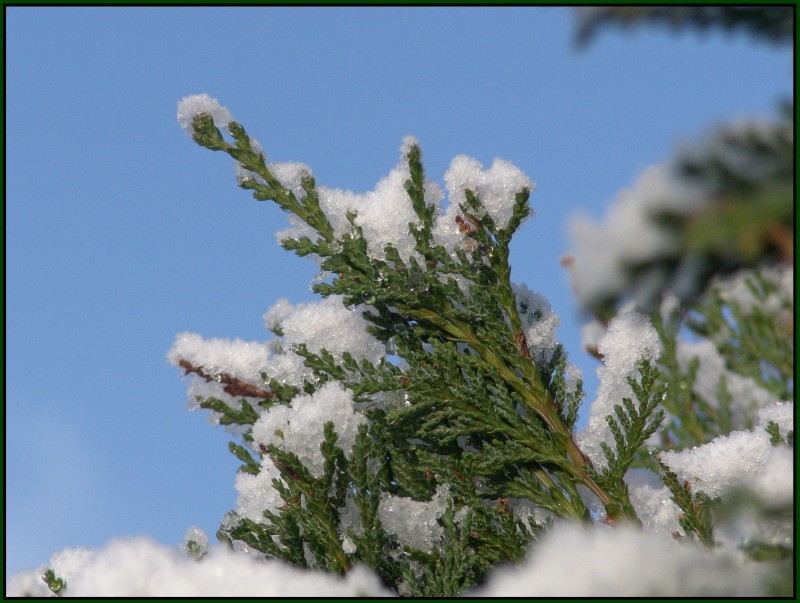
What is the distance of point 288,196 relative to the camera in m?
3.95

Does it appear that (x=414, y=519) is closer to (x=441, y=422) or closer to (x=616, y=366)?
(x=441, y=422)

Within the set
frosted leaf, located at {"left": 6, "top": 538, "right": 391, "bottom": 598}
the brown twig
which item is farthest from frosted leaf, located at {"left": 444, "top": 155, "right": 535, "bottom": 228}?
frosted leaf, located at {"left": 6, "top": 538, "right": 391, "bottom": 598}

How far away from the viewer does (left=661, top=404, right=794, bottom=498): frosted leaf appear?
3484mm

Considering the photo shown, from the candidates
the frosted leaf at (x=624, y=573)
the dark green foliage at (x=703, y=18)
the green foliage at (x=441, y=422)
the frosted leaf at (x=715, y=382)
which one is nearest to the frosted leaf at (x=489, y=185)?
the green foliage at (x=441, y=422)

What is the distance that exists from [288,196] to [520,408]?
5.26 feet

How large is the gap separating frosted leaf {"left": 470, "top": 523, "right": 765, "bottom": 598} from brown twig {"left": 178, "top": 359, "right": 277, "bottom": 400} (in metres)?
2.73

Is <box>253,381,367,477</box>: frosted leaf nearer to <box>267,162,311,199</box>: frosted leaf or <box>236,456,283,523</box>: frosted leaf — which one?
<box>236,456,283,523</box>: frosted leaf

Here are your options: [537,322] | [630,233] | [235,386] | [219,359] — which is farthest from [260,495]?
[630,233]

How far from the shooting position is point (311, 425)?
3479 mm

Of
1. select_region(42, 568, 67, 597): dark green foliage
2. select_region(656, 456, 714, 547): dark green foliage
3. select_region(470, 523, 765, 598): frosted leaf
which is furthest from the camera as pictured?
select_region(656, 456, 714, 547): dark green foliage

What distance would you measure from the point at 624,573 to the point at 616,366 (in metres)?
2.25

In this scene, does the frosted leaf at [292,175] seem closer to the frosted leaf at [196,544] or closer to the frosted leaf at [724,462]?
the frosted leaf at [196,544]

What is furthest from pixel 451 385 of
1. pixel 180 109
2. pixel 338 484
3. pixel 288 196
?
pixel 180 109

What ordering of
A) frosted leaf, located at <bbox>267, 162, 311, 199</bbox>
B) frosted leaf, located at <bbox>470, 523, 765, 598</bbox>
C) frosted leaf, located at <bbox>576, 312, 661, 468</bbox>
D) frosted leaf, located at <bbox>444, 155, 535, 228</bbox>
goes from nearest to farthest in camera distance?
frosted leaf, located at <bbox>470, 523, 765, 598</bbox> → frosted leaf, located at <bbox>576, 312, 661, 468</bbox> → frosted leaf, located at <bbox>444, 155, 535, 228</bbox> → frosted leaf, located at <bbox>267, 162, 311, 199</bbox>
